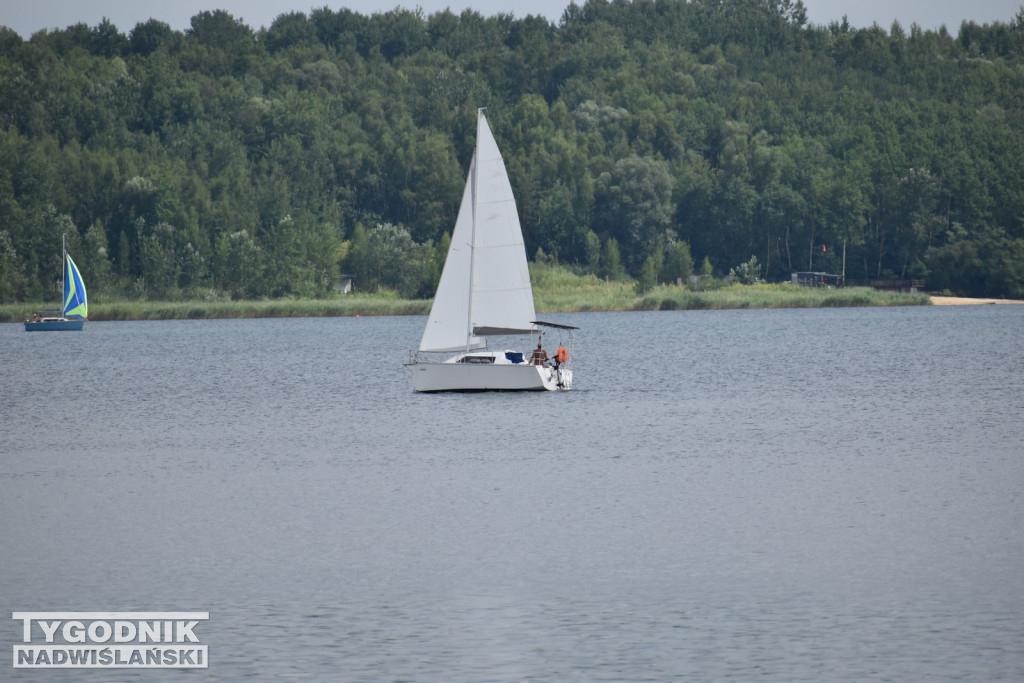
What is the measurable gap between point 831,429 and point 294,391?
89.9 ft

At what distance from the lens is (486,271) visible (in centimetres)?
5584

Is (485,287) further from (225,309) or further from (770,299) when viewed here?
(770,299)

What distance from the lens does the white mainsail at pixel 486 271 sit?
183 feet

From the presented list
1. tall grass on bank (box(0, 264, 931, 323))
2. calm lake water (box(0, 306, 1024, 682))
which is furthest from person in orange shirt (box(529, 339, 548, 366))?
tall grass on bank (box(0, 264, 931, 323))

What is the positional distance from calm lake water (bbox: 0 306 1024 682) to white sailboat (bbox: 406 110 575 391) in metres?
1.41

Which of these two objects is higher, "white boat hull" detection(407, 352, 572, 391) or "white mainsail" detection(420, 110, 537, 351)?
"white mainsail" detection(420, 110, 537, 351)

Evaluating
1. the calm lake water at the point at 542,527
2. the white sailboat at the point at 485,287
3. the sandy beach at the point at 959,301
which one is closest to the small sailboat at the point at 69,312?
the calm lake water at the point at 542,527

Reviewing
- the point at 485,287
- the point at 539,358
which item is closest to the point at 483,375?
the point at 539,358

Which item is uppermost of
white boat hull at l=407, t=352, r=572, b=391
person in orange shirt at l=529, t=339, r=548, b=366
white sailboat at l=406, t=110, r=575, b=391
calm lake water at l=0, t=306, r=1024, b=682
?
white sailboat at l=406, t=110, r=575, b=391

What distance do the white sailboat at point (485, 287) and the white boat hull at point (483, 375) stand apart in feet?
0.13

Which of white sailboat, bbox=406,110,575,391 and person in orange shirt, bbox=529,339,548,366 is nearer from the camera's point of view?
white sailboat, bbox=406,110,575,391

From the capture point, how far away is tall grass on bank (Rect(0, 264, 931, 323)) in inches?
5965

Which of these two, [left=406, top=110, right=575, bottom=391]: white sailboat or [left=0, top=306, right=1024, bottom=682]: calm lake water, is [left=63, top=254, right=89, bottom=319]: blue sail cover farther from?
[left=406, top=110, right=575, bottom=391]: white sailboat

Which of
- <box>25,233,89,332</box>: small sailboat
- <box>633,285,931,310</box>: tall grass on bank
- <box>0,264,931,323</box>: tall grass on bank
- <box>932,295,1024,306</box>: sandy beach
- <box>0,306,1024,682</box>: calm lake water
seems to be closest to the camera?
<box>0,306,1024,682</box>: calm lake water
